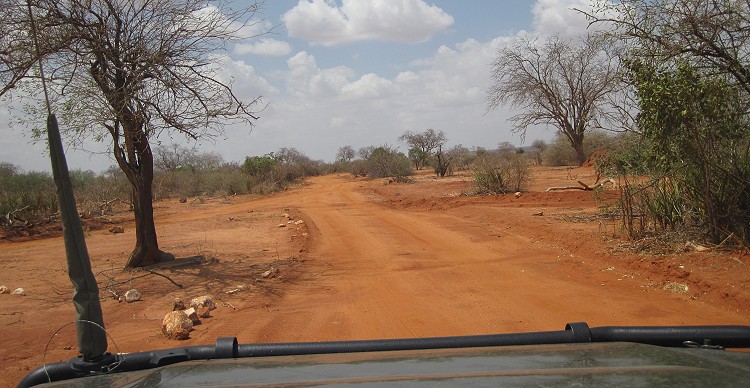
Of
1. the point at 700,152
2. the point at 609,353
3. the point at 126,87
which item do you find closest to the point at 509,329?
the point at 609,353

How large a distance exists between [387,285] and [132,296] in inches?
141

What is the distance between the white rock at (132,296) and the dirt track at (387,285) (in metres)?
0.14

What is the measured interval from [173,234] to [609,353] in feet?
47.4

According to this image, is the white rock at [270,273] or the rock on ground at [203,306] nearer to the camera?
the rock on ground at [203,306]

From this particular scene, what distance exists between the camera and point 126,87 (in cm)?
904

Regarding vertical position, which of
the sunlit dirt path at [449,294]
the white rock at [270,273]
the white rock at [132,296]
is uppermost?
the white rock at [132,296]

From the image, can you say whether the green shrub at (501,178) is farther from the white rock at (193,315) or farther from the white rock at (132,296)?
the white rock at (193,315)

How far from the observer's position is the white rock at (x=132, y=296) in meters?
7.63

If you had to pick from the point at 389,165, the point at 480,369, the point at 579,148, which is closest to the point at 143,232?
the point at 480,369

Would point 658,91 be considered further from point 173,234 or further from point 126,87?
point 173,234

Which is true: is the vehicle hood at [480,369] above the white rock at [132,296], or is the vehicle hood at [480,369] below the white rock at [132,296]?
above

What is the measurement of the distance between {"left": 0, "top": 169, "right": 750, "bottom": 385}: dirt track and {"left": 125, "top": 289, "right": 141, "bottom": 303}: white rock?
14 cm

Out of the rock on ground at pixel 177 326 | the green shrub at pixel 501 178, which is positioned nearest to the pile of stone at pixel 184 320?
the rock on ground at pixel 177 326

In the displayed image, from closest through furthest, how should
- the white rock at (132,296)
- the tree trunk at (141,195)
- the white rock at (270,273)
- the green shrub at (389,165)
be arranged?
the white rock at (132,296) → the white rock at (270,273) → the tree trunk at (141,195) → the green shrub at (389,165)
